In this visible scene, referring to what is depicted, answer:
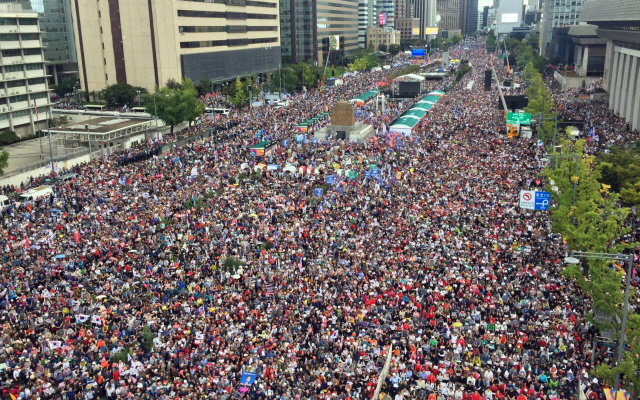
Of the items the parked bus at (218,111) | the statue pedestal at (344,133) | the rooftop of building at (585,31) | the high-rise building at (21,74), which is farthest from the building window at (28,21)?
the rooftop of building at (585,31)

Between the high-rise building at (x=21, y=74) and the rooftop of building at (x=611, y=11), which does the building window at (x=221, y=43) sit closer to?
the high-rise building at (x=21, y=74)

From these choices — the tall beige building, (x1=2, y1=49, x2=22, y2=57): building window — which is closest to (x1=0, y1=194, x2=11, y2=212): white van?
(x1=2, y1=49, x2=22, y2=57): building window

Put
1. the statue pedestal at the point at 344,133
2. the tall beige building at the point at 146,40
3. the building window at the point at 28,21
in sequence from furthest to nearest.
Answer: the tall beige building at the point at 146,40 < the building window at the point at 28,21 < the statue pedestal at the point at 344,133

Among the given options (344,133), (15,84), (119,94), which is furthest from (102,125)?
(344,133)

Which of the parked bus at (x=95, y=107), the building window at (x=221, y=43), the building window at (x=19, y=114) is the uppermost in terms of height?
the building window at (x=221, y=43)

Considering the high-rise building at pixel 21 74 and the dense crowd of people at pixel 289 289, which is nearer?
the dense crowd of people at pixel 289 289

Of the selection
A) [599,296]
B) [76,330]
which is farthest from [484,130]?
[76,330]

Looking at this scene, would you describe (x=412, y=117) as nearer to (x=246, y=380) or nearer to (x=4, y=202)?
(x=4, y=202)
